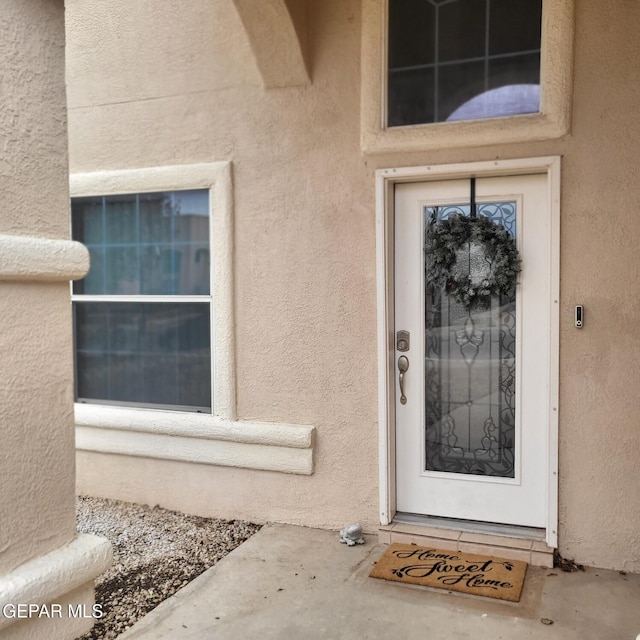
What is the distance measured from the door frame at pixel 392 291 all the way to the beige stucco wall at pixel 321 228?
5 cm

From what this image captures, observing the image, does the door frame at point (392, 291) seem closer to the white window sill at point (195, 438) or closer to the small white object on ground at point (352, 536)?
the small white object on ground at point (352, 536)

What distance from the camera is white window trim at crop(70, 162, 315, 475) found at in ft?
13.7

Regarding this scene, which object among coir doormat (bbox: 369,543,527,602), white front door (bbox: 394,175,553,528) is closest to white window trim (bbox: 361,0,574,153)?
white front door (bbox: 394,175,553,528)

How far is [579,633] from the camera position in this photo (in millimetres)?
2889

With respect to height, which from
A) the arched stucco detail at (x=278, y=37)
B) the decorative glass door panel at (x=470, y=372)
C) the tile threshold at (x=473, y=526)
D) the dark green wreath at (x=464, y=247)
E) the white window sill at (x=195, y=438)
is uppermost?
the arched stucco detail at (x=278, y=37)

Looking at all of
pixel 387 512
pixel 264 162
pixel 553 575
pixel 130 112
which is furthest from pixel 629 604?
pixel 130 112

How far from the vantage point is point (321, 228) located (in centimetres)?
403

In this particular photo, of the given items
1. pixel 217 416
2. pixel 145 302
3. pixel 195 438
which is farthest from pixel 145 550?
pixel 145 302

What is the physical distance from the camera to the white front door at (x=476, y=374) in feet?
12.0

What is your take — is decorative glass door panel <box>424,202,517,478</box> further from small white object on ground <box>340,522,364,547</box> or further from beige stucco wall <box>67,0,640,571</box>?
small white object on ground <box>340,522,364,547</box>

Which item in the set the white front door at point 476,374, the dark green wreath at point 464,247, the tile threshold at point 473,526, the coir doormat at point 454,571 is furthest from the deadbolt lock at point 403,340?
→ the coir doormat at point 454,571

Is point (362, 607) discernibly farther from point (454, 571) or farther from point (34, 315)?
point (34, 315)

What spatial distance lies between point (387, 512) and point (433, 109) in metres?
2.46

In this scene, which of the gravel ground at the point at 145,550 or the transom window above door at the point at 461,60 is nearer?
the gravel ground at the point at 145,550
